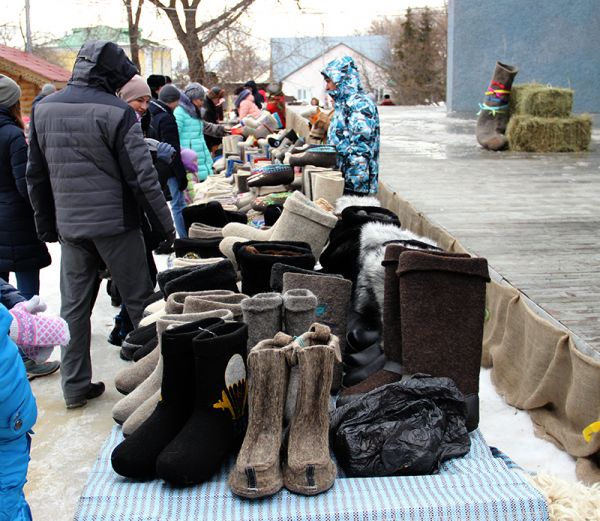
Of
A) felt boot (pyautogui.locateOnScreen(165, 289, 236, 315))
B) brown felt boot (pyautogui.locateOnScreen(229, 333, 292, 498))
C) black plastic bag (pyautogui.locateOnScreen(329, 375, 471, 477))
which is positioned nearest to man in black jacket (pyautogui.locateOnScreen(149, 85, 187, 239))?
felt boot (pyautogui.locateOnScreen(165, 289, 236, 315))

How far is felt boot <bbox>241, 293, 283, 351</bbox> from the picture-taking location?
7.05ft

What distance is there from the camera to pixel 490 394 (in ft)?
10.9

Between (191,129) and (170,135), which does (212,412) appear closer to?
(170,135)

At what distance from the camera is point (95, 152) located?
3326mm

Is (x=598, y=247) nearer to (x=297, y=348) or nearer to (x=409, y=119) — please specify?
(x=297, y=348)

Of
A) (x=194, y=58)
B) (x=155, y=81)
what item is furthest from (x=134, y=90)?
(x=194, y=58)

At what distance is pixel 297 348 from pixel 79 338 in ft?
6.89

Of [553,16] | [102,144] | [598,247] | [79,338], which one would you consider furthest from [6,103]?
[553,16]

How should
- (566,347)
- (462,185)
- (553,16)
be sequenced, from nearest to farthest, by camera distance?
(566,347) < (462,185) < (553,16)

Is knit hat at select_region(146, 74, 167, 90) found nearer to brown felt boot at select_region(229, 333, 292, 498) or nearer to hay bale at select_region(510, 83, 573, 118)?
hay bale at select_region(510, 83, 573, 118)

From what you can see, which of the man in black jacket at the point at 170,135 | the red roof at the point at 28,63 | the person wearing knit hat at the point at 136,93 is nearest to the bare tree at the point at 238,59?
the red roof at the point at 28,63

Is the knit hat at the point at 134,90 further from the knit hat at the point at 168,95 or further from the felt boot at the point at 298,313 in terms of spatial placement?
the knit hat at the point at 168,95

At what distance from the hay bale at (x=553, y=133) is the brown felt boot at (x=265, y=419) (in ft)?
29.8

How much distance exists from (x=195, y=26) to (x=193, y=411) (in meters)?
23.1
